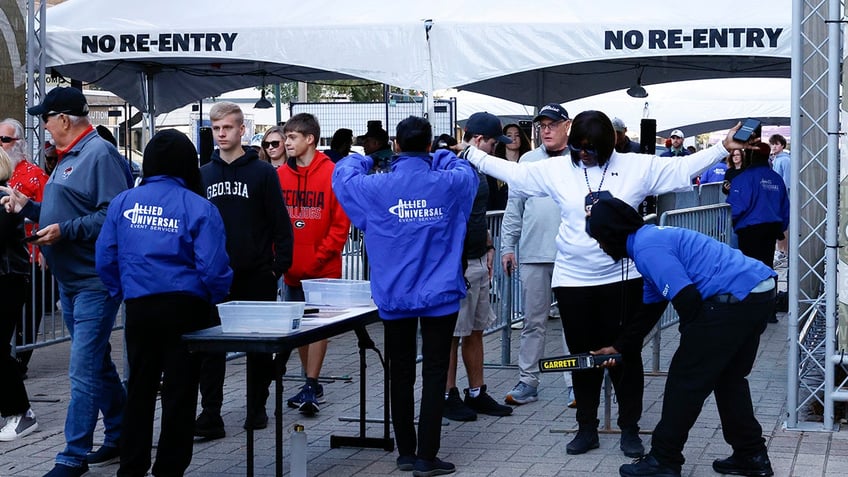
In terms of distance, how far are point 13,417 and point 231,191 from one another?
1.91m

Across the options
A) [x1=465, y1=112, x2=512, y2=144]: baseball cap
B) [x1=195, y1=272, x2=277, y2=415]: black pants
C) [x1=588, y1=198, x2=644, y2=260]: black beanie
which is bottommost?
[x1=195, y1=272, x2=277, y2=415]: black pants

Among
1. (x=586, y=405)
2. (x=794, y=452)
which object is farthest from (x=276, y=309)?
(x=794, y=452)

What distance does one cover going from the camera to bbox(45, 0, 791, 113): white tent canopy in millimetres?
9703

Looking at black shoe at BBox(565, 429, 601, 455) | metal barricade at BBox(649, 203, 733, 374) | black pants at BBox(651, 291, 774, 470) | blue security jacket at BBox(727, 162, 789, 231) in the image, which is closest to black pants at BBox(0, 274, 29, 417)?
black shoe at BBox(565, 429, 601, 455)

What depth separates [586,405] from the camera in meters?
6.60

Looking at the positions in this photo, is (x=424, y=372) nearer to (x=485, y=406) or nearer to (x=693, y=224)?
(x=485, y=406)

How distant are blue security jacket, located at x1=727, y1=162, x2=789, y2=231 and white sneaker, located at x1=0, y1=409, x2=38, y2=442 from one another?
7.09 meters

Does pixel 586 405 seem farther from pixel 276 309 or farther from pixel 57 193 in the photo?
pixel 57 193

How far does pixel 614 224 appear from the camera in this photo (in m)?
5.71

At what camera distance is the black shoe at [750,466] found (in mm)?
6125

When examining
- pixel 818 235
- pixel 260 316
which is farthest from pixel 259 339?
pixel 818 235

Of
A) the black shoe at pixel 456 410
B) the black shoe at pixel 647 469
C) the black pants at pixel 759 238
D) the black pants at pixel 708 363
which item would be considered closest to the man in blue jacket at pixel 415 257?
the black shoe at pixel 647 469

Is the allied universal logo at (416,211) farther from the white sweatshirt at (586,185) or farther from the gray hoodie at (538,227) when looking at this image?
the gray hoodie at (538,227)

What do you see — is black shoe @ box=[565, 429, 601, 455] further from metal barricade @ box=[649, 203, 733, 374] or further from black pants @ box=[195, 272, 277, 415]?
black pants @ box=[195, 272, 277, 415]
